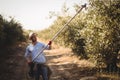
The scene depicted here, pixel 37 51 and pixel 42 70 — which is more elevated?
pixel 37 51

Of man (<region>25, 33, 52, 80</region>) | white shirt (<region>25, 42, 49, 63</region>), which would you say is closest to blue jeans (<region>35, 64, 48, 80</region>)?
man (<region>25, 33, 52, 80</region>)

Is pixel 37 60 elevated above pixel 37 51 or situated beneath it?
situated beneath

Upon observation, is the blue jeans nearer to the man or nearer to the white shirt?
the man

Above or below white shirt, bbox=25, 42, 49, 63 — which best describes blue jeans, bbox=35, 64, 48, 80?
below

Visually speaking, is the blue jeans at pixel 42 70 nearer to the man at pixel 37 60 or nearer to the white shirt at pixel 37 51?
the man at pixel 37 60

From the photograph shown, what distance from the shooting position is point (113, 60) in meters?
13.0

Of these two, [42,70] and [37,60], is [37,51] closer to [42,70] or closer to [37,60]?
[37,60]

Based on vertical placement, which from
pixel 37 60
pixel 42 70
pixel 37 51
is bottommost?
pixel 42 70

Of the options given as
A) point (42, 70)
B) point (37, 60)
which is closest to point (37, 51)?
point (37, 60)

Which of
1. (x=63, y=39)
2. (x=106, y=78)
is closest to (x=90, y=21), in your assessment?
(x=106, y=78)

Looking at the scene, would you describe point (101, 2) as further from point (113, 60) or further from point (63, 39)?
point (63, 39)

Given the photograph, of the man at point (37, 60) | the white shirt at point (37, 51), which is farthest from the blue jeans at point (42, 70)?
the white shirt at point (37, 51)

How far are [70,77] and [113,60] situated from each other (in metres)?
2.62

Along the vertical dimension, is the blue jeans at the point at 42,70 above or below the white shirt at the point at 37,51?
below
